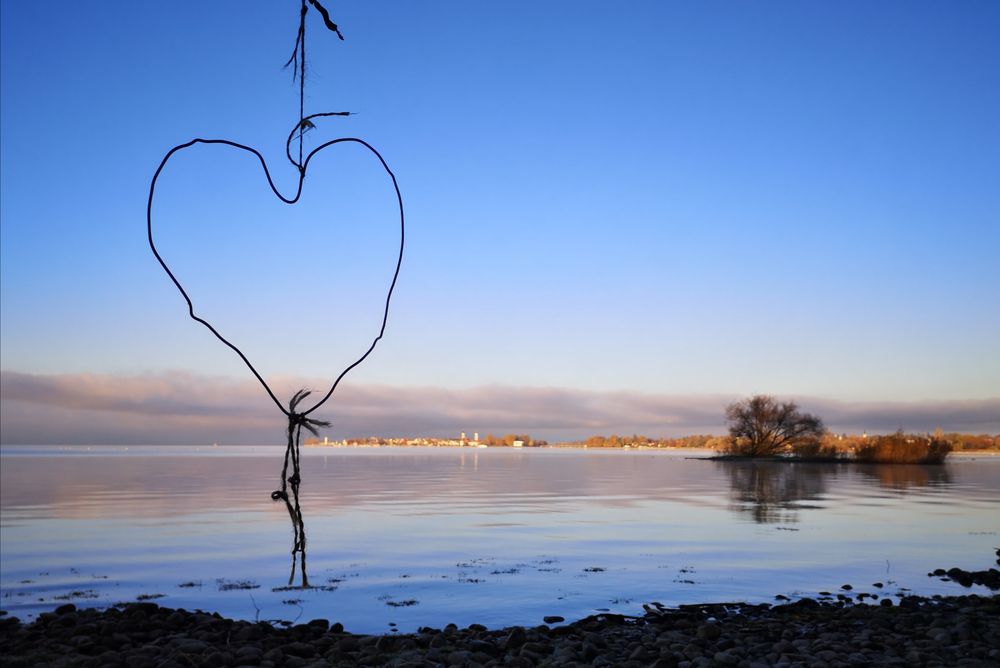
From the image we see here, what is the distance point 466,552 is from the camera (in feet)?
60.4

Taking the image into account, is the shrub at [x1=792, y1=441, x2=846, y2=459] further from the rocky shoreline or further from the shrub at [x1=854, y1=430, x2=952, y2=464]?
the rocky shoreline

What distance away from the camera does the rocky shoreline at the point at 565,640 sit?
9.07 meters

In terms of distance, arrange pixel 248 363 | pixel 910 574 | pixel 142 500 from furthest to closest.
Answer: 1. pixel 142 500
2. pixel 910 574
3. pixel 248 363

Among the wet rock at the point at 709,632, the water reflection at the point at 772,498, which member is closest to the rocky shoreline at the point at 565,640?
the wet rock at the point at 709,632

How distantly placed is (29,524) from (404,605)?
1626 centimetres

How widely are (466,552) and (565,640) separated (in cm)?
837

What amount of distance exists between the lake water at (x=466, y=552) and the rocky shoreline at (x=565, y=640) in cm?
108

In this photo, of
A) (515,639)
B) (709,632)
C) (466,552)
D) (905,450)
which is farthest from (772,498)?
(905,450)

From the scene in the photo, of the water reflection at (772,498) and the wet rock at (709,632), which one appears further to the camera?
the water reflection at (772,498)

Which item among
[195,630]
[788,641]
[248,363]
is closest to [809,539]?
[788,641]

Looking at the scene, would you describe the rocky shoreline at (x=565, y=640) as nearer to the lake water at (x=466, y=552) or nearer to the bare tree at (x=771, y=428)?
the lake water at (x=466, y=552)

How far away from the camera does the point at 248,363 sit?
5.65ft

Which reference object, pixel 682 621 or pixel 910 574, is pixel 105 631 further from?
pixel 910 574

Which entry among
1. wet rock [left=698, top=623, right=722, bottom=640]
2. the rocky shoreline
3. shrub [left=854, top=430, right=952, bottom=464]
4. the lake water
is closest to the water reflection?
the lake water
